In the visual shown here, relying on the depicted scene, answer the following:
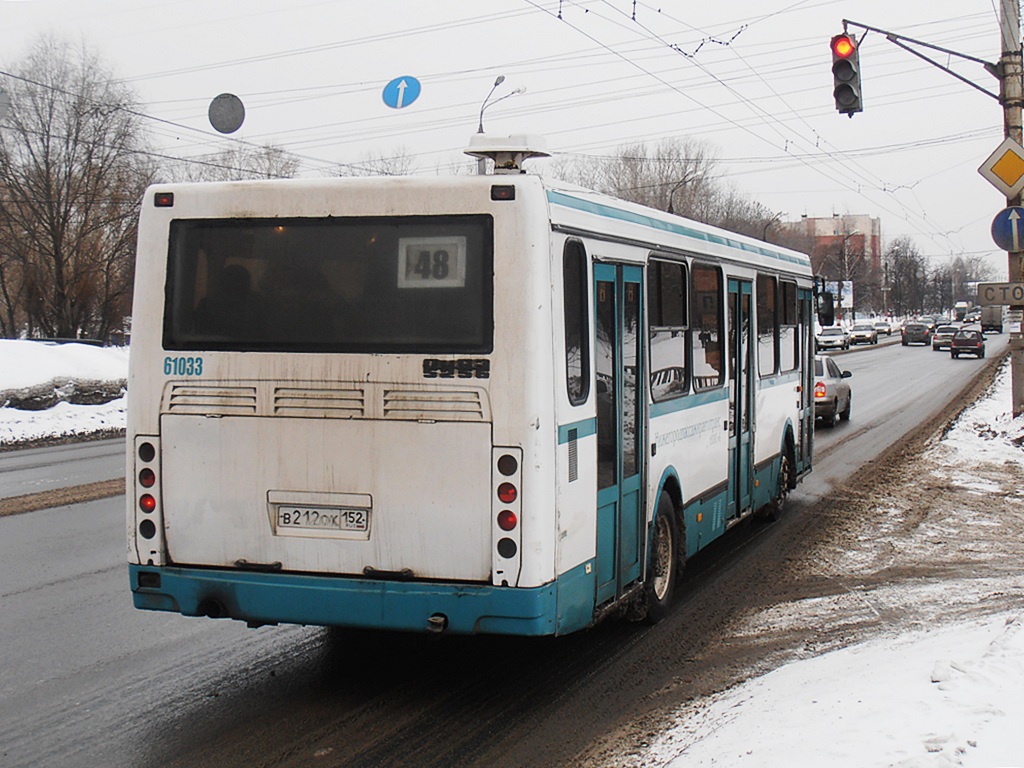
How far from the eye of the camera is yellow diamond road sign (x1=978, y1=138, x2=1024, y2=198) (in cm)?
1459

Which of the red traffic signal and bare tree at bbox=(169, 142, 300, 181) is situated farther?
bare tree at bbox=(169, 142, 300, 181)

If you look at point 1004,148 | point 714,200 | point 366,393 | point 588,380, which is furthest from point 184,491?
point 714,200

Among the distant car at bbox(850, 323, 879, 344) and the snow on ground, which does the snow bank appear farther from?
the distant car at bbox(850, 323, 879, 344)

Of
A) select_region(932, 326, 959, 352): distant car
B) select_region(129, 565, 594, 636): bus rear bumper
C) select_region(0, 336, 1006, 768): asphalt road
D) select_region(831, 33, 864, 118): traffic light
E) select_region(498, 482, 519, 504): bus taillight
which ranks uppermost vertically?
select_region(831, 33, 864, 118): traffic light

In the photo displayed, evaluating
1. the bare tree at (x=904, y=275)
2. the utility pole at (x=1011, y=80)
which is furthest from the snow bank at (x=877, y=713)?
the bare tree at (x=904, y=275)

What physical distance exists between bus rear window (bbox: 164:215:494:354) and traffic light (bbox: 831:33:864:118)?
10636mm

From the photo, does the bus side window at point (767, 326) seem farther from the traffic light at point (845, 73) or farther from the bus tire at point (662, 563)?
the traffic light at point (845, 73)

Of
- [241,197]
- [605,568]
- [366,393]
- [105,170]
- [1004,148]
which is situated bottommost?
[605,568]

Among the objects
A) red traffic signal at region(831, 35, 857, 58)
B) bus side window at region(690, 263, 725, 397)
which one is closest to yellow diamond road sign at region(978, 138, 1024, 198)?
red traffic signal at region(831, 35, 857, 58)

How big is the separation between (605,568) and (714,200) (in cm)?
7825

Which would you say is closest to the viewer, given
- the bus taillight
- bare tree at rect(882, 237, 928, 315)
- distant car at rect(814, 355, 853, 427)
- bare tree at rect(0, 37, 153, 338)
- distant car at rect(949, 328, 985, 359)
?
the bus taillight

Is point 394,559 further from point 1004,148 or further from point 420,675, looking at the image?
point 1004,148

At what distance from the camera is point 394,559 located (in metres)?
5.98

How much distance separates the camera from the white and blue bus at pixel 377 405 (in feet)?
19.2
